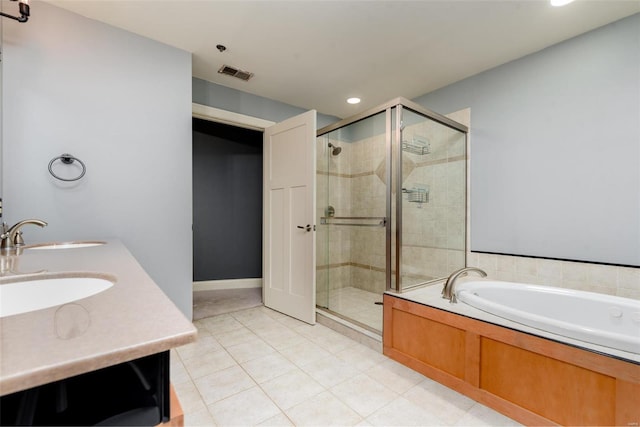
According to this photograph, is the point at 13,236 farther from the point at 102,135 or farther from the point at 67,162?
the point at 102,135

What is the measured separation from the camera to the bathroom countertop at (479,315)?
1.24m

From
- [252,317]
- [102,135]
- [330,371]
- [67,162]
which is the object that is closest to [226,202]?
[252,317]

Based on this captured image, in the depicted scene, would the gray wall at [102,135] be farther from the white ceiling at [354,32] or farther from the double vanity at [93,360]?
the double vanity at [93,360]

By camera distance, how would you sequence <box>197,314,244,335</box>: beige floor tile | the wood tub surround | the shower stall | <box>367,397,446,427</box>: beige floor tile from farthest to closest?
<box>197,314,244,335</box>: beige floor tile, the shower stall, <box>367,397,446,427</box>: beige floor tile, the wood tub surround

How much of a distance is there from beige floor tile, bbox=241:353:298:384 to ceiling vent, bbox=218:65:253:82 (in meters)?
2.48

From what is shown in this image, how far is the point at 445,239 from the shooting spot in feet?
9.40

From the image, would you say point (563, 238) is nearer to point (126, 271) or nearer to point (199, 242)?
point (126, 271)

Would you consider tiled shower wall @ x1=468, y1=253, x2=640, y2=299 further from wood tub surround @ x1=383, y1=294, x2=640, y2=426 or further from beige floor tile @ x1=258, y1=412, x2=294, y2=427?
beige floor tile @ x1=258, y1=412, x2=294, y2=427

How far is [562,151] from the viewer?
2244 mm

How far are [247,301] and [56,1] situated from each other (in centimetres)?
300

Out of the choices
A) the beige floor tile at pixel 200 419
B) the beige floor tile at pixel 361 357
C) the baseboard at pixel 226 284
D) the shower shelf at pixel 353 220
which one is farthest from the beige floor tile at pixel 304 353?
the baseboard at pixel 226 284

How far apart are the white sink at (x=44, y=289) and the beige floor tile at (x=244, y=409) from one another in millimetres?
972

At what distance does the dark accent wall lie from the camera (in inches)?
158

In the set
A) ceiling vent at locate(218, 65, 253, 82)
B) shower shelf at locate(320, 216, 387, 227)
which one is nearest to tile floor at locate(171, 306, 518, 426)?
shower shelf at locate(320, 216, 387, 227)
